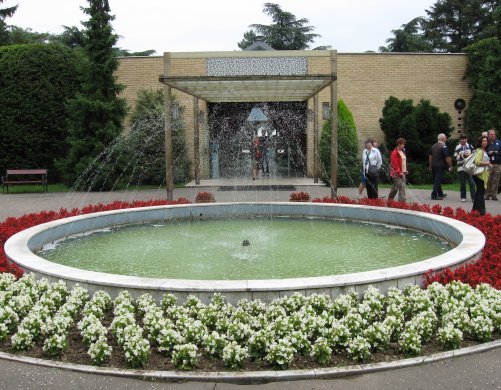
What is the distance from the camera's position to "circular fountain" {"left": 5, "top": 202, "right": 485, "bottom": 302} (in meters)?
5.15

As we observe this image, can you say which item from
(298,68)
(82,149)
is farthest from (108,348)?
(82,149)

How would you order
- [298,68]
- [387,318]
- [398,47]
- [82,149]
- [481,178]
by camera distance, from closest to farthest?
[387,318] < [481,178] < [298,68] < [82,149] < [398,47]

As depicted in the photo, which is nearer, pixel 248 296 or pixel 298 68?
pixel 248 296

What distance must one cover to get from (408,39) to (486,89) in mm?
23819

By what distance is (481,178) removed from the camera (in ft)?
34.7

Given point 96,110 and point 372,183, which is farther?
point 96,110

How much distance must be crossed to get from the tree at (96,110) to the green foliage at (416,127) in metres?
10.2

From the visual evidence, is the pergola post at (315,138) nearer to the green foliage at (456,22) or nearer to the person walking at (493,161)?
the person walking at (493,161)

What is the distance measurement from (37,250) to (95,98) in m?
12.2

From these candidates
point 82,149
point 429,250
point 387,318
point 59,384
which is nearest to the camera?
point 59,384

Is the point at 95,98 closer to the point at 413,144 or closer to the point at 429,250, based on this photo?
the point at 413,144

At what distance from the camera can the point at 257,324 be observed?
4672mm

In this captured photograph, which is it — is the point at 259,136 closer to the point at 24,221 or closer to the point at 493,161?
the point at 493,161

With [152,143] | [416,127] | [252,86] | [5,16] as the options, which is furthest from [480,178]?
[5,16]
